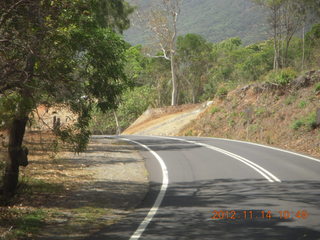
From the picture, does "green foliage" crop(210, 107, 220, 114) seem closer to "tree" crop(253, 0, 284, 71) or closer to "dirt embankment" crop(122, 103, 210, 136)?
"dirt embankment" crop(122, 103, 210, 136)

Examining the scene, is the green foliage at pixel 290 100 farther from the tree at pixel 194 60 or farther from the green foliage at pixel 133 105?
the tree at pixel 194 60

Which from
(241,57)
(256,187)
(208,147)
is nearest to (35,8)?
(256,187)

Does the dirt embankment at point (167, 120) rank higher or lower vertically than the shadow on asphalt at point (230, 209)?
higher

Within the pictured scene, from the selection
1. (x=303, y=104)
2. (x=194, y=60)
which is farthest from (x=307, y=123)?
(x=194, y=60)

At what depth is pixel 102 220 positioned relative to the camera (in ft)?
29.3

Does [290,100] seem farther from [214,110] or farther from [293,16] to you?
[293,16]

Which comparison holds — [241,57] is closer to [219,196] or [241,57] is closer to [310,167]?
[310,167]

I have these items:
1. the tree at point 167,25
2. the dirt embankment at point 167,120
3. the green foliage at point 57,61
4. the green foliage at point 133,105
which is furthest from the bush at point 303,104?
the green foliage at point 133,105

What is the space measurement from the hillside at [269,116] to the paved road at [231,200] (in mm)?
6134

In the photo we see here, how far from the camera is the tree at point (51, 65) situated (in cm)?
798

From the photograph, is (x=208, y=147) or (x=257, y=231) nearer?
(x=257, y=231)

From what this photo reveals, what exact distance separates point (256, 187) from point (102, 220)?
14.2 feet

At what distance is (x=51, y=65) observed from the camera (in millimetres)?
9148
